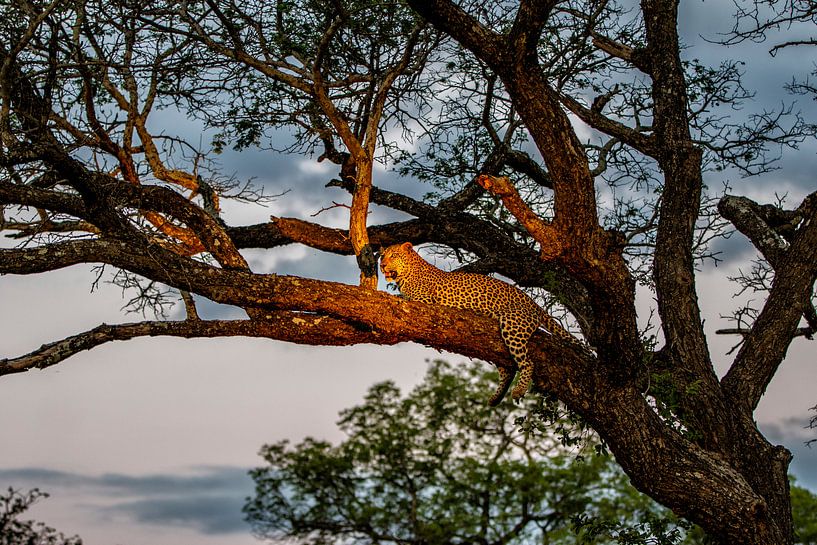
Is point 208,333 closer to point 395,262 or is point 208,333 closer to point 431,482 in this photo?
point 395,262

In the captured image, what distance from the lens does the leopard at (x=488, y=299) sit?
6375 millimetres

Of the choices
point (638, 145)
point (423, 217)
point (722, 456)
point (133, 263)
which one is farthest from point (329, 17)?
point (722, 456)

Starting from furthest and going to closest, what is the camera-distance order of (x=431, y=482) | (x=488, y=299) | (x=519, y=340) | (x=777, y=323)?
1. (x=431, y=482)
2. (x=777, y=323)
3. (x=488, y=299)
4. (x=519, y=340)

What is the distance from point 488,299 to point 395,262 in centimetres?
112

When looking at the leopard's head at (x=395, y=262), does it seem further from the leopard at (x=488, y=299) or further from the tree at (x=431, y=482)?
the tree at (x=431, y=482)

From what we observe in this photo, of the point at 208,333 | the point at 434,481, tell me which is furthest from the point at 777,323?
the point at 434,481

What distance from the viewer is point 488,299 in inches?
266

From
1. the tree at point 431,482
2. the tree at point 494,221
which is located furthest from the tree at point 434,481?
the tree at point 494,221

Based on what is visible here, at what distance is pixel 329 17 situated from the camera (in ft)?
28.5

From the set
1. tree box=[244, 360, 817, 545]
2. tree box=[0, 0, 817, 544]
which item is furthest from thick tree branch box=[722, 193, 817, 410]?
tree box=[244, 360, 817, 545]

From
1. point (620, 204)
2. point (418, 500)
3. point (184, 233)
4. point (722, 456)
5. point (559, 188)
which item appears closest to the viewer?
point (559, 188)

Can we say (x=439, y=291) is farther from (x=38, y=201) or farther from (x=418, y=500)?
(x=418, y=500)

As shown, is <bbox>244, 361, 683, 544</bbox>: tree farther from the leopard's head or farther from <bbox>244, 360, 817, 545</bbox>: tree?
the leopard's head

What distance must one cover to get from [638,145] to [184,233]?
404cm
